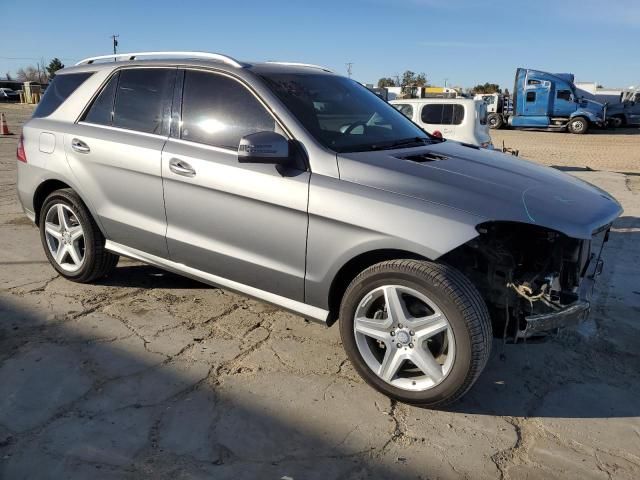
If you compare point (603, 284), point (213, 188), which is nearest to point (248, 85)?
point (213, 188)

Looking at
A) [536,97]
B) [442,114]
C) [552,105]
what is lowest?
[442,114]

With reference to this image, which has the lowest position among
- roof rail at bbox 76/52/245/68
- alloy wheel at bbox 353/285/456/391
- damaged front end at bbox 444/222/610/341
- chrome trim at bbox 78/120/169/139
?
alloy wheel at bbox 353/285/456/391

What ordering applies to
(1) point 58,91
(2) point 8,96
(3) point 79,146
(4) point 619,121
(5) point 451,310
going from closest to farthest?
(5) point 451,310 < (3) point 79,146 < (1) point 58,91 < (4) point 619,121 < (2) point 8,96

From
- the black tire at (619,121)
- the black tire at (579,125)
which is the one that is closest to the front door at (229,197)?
the black tire at (579,125)

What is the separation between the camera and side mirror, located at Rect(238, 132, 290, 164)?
297 cm

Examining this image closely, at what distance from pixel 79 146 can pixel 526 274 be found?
3.30 meters

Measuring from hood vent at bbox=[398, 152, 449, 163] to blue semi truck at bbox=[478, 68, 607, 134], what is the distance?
2907cm

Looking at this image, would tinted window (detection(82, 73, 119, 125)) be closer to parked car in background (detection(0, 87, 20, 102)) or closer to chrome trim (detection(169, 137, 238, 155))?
chrome trim (detection(169, 137, 238, 155))

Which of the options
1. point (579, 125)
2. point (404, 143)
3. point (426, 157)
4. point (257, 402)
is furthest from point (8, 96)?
point (257, 402)

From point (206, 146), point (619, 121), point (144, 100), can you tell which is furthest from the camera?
point (619, 121)

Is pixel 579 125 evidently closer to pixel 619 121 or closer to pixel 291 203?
pixel 619 121

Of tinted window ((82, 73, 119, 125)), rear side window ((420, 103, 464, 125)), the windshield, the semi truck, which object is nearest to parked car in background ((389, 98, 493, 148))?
rear side window ((420, 103, 464, 125))

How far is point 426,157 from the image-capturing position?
3305mm

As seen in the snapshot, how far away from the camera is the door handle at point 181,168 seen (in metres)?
3.45
